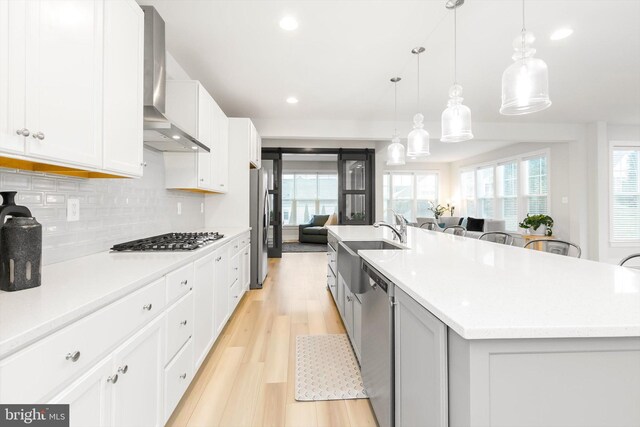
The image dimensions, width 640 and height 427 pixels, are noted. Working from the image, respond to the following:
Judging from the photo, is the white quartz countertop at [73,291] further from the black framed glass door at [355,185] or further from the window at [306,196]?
the window at [306,196]

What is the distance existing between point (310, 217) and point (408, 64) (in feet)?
23.9

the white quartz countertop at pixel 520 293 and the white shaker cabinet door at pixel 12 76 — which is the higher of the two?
the white shaker cabinet door at pixel 12 76

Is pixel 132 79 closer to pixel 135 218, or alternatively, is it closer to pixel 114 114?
pixel 114 114

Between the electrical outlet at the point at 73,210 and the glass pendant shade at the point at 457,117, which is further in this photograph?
the glass pendant shade at the point at 457,117

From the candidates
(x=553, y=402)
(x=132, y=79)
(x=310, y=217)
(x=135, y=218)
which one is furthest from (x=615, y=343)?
(x=310, y=217)

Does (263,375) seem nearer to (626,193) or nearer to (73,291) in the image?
(73,291)

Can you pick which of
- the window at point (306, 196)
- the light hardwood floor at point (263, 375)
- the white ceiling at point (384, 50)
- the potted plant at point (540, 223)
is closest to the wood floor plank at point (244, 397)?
the light hardwood floor at point (263, 375)

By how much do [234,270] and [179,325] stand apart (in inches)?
58.9

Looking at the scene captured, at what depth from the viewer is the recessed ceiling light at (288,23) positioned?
243cm

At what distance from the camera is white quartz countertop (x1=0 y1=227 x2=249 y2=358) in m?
0.76

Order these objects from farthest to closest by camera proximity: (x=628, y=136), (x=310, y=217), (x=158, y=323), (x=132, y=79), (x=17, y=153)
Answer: (x=310, y=217), (x=628, y=136), (x=132, y=79), (x=158, y=323), (x=17, y=153)

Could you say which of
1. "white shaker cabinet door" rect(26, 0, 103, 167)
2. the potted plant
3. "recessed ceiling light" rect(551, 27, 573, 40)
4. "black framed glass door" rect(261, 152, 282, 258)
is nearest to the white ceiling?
"recessed ceiling light" rect(551, 27, 573, 40)

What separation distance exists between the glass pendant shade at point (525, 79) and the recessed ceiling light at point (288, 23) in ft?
5.24

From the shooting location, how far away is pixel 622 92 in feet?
13.6
